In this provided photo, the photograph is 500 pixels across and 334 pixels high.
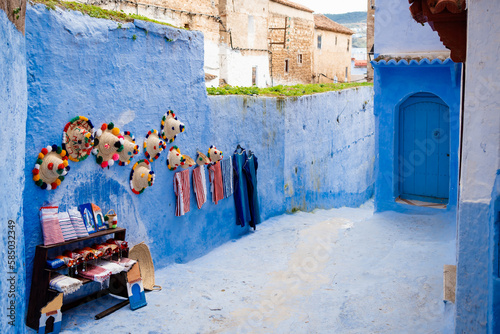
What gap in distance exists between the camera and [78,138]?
5641 mm

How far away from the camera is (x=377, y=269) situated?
707 cm

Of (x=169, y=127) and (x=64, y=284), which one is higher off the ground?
(x=169, y=127)

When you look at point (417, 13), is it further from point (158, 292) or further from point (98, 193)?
point (158, 292)

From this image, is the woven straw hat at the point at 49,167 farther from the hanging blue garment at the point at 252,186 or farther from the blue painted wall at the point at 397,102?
the blue painted wall at the point at 397,102

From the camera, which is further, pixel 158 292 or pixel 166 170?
pixel 166 170

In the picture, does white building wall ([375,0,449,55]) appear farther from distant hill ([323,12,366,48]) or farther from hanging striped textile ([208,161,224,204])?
distant hill ([323,12,366,48])

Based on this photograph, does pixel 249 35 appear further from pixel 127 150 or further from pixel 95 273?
pixel 95 273

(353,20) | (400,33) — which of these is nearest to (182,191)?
(400,33)

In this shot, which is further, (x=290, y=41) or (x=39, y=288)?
(x=290, y=41)

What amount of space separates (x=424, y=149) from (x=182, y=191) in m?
5.39

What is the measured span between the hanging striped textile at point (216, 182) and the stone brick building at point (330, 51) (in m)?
26.4

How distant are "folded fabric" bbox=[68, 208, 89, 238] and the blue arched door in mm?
7023

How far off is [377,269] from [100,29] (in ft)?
16.8

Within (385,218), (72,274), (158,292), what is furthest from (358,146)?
(72,274)
